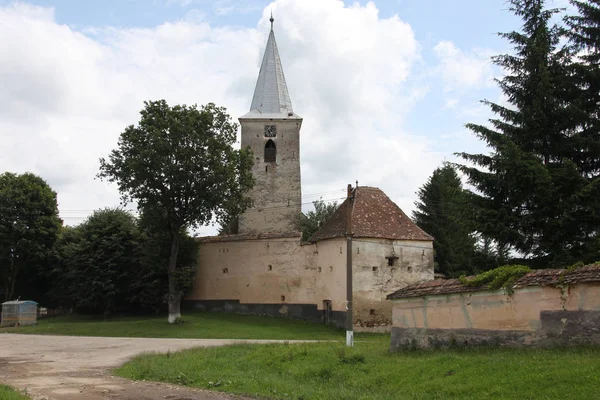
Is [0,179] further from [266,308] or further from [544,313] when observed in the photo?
[544,313]

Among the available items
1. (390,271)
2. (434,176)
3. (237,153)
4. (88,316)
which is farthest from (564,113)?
(88,316)

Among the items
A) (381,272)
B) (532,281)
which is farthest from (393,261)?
(532,281)

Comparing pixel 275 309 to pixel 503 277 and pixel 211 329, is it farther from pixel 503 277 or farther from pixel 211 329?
pixel 503 277

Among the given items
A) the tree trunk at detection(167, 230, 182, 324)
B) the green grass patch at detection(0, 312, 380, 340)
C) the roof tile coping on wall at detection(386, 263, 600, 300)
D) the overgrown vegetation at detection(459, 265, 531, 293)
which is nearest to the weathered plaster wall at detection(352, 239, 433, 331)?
the green grass patch at detection(0, 312, 380, 340)

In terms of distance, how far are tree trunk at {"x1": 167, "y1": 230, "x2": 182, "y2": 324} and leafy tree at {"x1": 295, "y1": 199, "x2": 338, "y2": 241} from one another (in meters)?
12.6

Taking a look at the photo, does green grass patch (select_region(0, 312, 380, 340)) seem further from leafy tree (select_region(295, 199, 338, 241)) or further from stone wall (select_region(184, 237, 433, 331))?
leafy tree (select_region(295, 199, 338, 241))

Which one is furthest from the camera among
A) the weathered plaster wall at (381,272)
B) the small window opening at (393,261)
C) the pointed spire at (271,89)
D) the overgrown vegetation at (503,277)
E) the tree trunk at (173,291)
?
the pointed spire at (271,89)

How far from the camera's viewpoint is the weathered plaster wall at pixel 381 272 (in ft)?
105

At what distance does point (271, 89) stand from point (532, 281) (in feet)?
137

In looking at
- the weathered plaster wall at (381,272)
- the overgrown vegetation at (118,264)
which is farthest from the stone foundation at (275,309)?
the overgrown vegetation at (118,264)

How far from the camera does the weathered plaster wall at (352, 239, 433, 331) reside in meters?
32.1

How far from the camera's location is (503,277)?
1301cm

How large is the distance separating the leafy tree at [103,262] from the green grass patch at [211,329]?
415 cm

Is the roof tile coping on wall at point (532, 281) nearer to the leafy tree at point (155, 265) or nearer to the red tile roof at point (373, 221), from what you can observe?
the red tile roof at point (373, 221)
